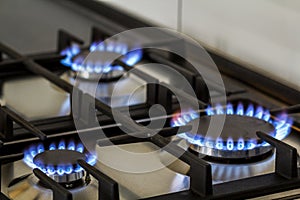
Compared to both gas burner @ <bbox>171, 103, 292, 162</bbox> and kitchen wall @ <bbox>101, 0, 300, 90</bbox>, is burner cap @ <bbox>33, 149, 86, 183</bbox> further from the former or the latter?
kitchen wall @ <bbox>101, 0, 300, 90</bbox>

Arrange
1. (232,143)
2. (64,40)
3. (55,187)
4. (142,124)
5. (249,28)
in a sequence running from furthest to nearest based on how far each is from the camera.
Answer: (64,40), (249,28), (142,124), (232,143), (55,187)

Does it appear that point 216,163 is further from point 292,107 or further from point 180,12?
point 180,12

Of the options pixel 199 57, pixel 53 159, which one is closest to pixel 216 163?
pixel 53 159

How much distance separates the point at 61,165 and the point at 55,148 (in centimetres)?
9

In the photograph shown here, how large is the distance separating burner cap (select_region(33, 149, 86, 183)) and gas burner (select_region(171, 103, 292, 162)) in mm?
163

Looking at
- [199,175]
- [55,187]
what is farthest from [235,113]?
[55,187]

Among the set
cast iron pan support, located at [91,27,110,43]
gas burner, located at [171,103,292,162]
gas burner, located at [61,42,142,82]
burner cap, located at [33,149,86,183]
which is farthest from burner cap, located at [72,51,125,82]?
burner cap, located at [33,149,86,183]

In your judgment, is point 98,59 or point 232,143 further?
point 98,59

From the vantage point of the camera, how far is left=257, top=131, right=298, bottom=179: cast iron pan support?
0.87 meters

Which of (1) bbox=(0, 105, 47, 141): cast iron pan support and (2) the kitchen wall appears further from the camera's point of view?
(2) the kitchen wall

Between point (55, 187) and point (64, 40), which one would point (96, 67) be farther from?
point (55, 187)

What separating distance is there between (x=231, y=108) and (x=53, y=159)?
32 cm

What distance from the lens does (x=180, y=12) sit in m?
1.38

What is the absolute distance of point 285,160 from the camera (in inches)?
34.7
